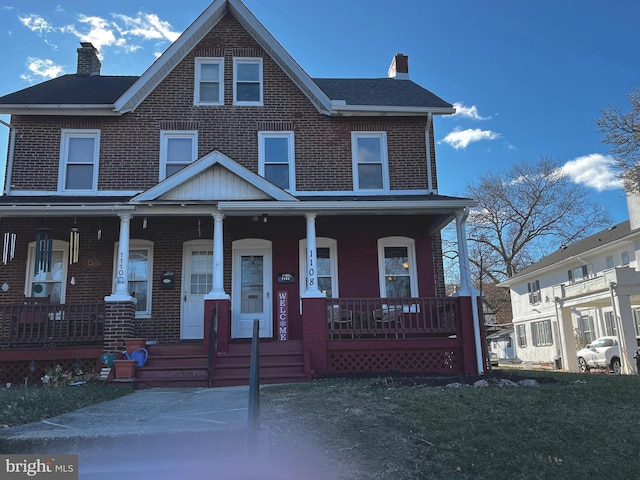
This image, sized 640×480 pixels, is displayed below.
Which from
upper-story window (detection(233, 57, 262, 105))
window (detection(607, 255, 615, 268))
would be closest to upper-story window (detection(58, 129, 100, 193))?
upper-story window (detection(233, 57, 262, 105))

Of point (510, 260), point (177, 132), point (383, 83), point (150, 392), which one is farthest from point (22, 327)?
point (510, 260)

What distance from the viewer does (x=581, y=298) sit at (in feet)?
71.6

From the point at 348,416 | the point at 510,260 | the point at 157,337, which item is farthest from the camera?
the point at 510,260

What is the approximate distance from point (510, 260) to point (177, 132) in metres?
31.6

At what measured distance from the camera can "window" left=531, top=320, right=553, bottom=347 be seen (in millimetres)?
29797

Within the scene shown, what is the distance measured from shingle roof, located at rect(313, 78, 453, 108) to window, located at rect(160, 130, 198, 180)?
12.2ft

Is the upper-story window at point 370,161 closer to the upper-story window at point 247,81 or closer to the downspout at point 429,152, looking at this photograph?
the downspout at point 429,152

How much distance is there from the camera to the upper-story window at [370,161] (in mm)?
12945

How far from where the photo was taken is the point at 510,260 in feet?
128

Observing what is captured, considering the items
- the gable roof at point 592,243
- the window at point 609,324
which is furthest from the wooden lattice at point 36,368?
the window at point 609,324

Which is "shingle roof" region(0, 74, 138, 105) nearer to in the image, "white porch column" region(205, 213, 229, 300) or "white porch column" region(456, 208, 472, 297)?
"white porch column" region(205, 213, 229, 300)

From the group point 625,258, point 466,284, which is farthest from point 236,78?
point 625,258

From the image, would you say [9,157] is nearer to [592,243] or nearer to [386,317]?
[386,317]

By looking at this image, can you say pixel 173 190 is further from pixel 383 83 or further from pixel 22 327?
pixel 383 83
